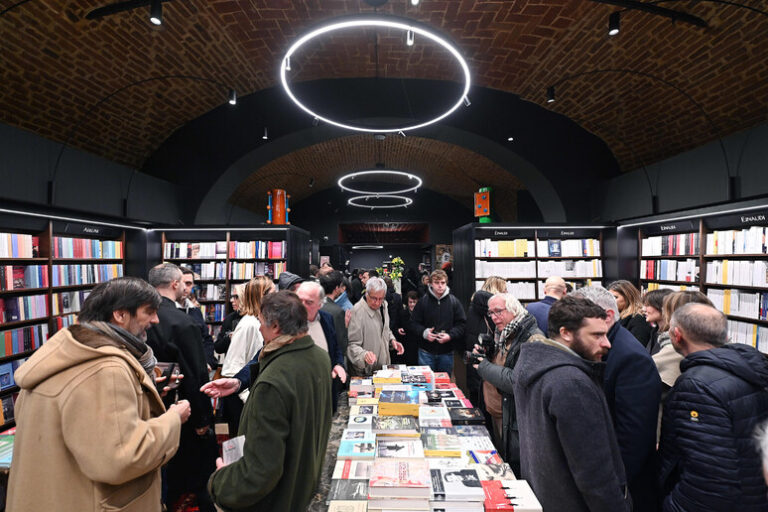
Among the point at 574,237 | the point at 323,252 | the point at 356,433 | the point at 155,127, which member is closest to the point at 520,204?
the point at 574,237

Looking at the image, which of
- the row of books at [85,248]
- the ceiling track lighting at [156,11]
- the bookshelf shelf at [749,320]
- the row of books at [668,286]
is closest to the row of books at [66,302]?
the row of books at [85,248]

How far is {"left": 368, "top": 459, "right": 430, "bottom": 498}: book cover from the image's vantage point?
1566 mm

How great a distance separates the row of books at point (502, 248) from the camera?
6656 millimetres

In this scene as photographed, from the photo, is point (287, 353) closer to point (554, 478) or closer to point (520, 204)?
point (554, 478)

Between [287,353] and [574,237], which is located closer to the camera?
[287,353]

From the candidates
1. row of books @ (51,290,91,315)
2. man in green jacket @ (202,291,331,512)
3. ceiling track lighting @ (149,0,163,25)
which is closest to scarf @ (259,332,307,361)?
man in green jacket @ (202,291,331,512)

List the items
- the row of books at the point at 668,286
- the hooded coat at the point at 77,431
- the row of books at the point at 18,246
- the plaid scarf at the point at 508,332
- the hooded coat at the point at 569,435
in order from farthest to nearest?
the row of books at the point at 668,286 → the row of books at the point at 18,246 → the plaid scarf at the point at 508,332 → the hooded coat at the point at 569,435 → the hooded coat at the point at 77,431

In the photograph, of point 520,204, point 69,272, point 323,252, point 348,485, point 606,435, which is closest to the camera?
point 606,435

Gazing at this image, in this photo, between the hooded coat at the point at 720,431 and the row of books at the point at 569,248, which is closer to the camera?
the hooded coat at the point at 720,431

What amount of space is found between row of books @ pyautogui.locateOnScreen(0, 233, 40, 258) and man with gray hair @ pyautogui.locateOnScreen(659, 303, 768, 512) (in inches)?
232

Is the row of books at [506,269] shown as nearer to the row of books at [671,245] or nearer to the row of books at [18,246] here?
the row of books at [671,245]

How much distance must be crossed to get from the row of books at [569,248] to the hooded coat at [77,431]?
6.45 meters

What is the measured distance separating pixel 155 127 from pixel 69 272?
10.7 feet

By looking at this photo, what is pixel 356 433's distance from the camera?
218cm
